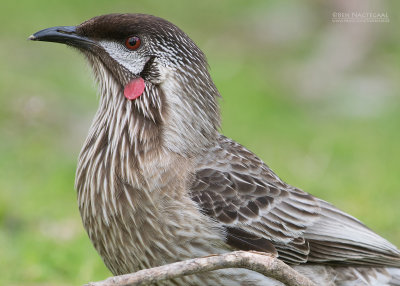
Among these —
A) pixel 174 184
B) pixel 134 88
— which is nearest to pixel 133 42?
pixel 134 88

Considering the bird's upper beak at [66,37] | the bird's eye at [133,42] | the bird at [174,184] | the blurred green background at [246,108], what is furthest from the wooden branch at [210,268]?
the blurred green background at [246,108]

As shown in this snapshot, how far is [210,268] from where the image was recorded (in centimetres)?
426

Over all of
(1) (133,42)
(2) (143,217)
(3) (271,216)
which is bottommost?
(2) (143,217)

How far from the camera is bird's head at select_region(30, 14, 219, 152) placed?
558 centimetres

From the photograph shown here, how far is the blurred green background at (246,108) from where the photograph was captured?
8.15 m

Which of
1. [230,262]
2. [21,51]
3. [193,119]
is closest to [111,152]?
[193,119]

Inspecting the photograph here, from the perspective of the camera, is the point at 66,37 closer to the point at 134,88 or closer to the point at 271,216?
the point at 134,88

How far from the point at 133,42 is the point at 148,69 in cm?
22

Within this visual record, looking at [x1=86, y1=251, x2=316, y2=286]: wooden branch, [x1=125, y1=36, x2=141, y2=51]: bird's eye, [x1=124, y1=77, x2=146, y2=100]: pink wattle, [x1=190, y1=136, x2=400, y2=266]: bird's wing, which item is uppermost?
[x1=125, y1=36, x2=141, y2=51]: bird's eye

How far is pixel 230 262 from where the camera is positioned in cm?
428

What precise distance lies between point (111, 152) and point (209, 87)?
901mm

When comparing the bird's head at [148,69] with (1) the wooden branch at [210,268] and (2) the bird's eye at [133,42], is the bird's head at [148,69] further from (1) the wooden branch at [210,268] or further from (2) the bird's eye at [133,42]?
(1) the wooden branch at [210,268]

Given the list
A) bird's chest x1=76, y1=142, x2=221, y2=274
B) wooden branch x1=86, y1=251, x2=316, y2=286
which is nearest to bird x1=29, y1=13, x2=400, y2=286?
bird's chest x1=76, y1=142, x2=221, y2=274

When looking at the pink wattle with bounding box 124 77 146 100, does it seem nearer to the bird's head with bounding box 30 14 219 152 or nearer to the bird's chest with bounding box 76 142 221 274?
the bird's head with bounding box 30 14 219 152
